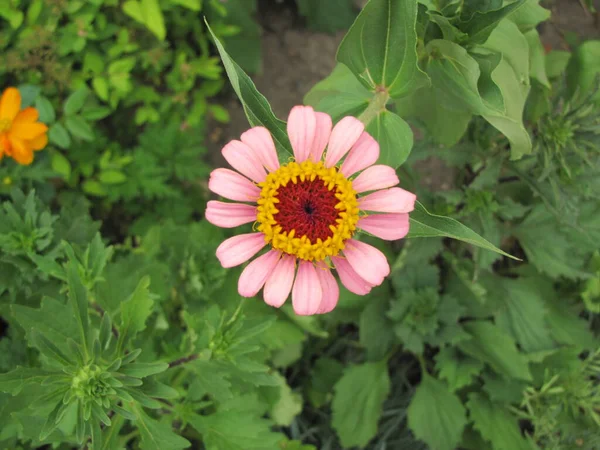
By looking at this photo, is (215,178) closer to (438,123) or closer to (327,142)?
(327,142)

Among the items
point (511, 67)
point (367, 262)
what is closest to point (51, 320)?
point (367, 262)

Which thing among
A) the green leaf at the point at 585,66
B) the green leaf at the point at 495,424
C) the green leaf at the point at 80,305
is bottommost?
the green leaf at the point at 495,424

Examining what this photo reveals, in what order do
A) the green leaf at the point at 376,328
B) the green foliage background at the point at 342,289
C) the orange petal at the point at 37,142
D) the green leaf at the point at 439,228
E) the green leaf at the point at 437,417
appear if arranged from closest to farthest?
the green leaf at the point at 439,228
the green foliage background at the point at 342,289
the orange petal at the point at 37,142
the green leaf at the point at 437,417
the green leaf at the point at 376,328

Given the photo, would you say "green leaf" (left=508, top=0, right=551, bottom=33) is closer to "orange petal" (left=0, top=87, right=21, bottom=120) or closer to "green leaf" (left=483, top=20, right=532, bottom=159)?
"green leaf" (left=483, top=20, right=532, bottom=159)

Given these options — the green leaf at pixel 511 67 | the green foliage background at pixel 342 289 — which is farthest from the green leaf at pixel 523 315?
the green leaf at pixel 511 67

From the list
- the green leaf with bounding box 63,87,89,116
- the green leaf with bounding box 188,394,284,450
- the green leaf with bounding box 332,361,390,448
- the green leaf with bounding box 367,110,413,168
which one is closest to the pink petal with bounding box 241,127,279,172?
the green leaf with bounding box 367,110,413,168

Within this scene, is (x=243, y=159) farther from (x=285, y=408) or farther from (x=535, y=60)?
(x=285, y=408)

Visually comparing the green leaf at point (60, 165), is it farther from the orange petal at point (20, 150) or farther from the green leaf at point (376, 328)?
the green leaf at point (376, 328)
